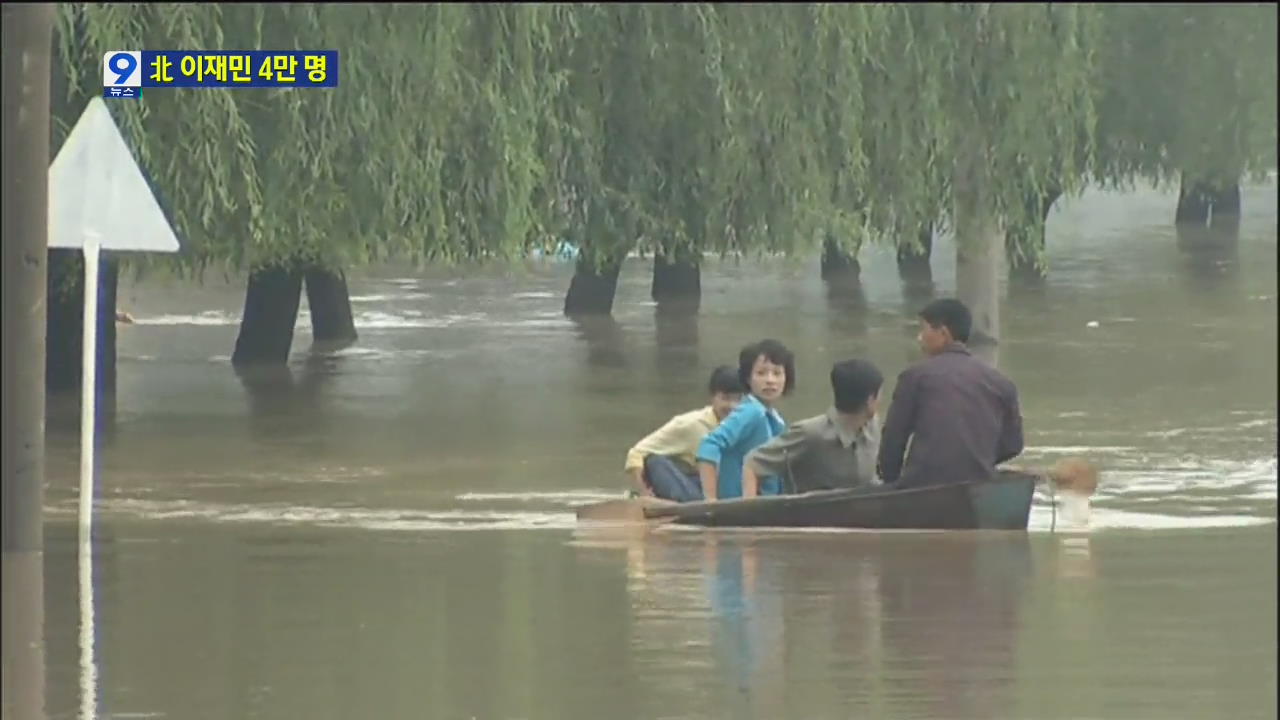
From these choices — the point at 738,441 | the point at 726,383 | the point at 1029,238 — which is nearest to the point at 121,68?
the point at 726,383

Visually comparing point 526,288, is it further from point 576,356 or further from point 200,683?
point 200,683

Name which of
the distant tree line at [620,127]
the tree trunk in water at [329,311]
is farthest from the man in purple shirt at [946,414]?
the tree trunk in water at [329,311]

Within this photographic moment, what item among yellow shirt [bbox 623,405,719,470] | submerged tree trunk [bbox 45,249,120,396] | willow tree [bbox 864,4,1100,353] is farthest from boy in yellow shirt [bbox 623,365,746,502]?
submerged tree trunk [bbox 45,249,120,396]

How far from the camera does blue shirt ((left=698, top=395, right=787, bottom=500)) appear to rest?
14.0 metres

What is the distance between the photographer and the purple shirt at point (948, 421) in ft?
43.5

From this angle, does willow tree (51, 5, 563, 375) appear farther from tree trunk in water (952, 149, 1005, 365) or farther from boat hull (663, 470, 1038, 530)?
boat hull (663, 470, 1038, 530)

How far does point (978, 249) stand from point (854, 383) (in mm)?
11377

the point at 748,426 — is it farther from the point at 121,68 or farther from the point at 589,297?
the point at 589,297

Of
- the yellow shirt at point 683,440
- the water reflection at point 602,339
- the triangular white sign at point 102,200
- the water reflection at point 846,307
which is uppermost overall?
the triangular white sign at point 102,200

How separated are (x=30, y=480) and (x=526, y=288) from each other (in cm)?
3398

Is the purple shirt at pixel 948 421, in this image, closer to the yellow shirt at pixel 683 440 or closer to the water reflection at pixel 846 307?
the yellow shirt at pixel 683 440

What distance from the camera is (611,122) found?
2108cm

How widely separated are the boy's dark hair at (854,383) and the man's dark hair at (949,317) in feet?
1.18

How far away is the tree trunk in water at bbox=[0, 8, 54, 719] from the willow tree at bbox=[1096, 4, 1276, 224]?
3.58 meters
